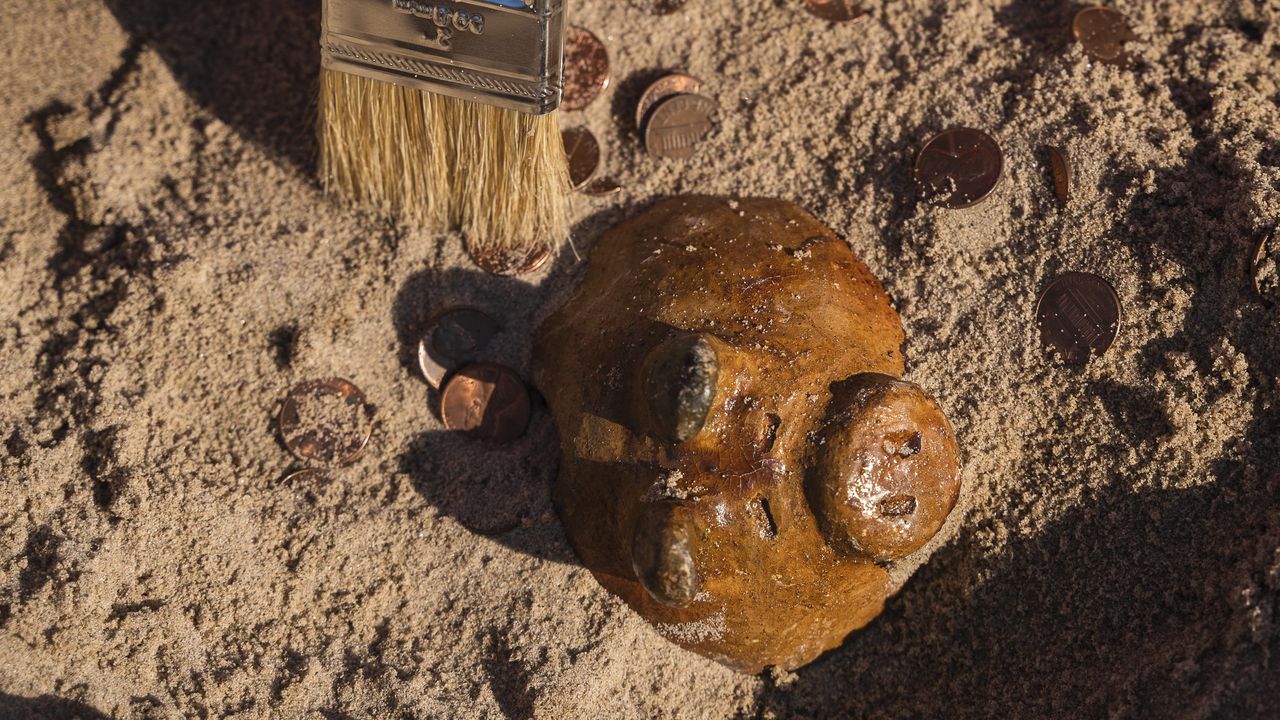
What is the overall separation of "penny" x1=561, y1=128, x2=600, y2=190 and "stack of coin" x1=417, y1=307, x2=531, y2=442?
66cm

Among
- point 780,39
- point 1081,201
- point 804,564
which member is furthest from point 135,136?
point 1081,201

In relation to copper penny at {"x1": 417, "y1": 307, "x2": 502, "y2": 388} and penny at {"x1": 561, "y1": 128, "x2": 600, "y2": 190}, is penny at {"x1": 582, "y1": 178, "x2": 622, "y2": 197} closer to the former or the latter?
penny at {"x1": 561, "y1": 128, "x2": 600, "y2": 190}

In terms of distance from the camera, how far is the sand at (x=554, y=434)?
2.32m

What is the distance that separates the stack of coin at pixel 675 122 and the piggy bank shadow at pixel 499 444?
25 cm

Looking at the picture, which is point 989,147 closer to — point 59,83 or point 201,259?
point 201,259

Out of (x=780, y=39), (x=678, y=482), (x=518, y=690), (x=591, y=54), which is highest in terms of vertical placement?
(x=780, y=39)

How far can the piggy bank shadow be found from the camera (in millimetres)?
2549

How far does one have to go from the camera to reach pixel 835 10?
2.93 meters

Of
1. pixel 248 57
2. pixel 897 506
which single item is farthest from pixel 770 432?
pixel 248 57

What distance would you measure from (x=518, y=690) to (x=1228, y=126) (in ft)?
8.54

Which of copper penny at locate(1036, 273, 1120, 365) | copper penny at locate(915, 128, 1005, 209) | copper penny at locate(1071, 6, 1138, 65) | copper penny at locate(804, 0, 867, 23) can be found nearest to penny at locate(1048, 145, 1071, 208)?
copper penny at locate(915, 128, 1005, 209)

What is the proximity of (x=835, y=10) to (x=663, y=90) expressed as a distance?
652 mm

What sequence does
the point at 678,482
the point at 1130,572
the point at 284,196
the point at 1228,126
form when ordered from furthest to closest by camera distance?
the point at 284,196, the point at 1228,126, the point at 1130,572, the point at 678,482

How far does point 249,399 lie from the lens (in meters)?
2.62
